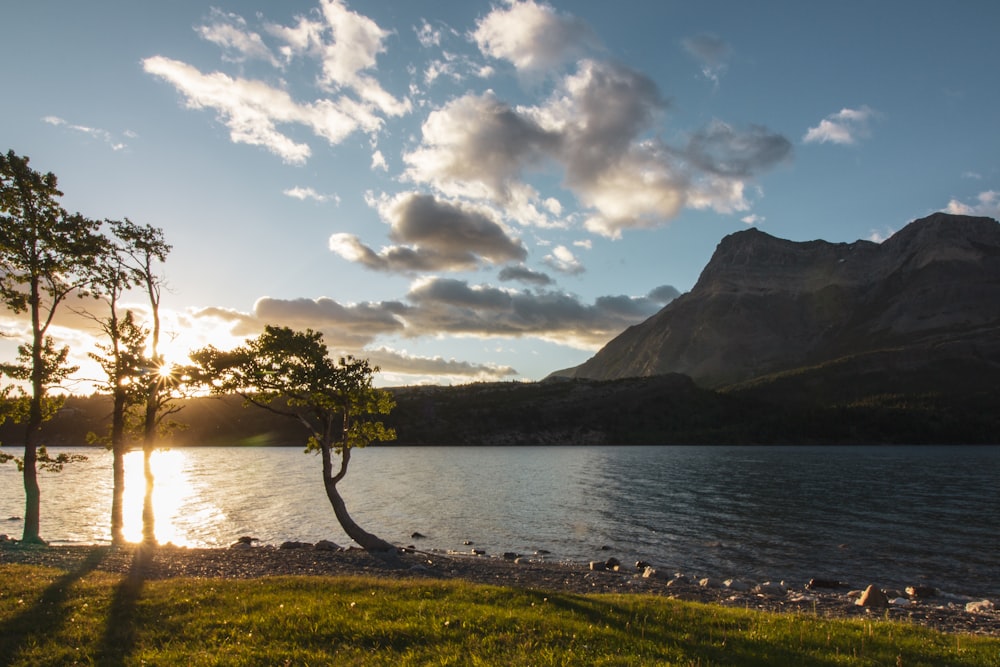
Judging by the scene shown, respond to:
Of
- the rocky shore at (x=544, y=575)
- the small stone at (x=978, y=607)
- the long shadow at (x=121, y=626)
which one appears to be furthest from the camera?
the small stone at (x=978, y=607)

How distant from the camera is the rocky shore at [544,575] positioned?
2805cm

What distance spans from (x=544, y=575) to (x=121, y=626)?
23738 mm

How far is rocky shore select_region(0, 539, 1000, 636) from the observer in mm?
28047

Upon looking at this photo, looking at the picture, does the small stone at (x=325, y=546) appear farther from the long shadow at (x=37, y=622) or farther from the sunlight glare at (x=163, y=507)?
the long shadow at (x=37, y=622)

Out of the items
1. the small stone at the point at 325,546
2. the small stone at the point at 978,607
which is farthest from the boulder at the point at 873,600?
the small stone at the point at 325,546

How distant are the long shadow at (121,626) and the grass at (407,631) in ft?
0.16

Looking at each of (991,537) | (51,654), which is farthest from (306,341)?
(991,537)

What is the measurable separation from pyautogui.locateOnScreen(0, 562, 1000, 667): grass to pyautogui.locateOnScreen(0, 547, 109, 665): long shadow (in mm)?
48

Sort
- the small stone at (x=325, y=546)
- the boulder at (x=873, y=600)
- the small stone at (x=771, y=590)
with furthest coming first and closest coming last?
1. the small stone at (x=325, y=546)
2. the small stone at (x=771, y=590)
3. the boulder at (x=873, y=600)

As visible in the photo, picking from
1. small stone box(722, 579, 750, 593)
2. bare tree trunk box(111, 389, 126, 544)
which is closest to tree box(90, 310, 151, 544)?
bare tree trunk box(111, 389, 126, 544)

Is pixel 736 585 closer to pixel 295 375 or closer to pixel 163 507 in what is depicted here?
pixel 295 375

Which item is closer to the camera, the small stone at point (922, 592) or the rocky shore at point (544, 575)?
the rocky shore at point (544, 575)

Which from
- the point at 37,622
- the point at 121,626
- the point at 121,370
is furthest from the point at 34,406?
the point at 121,626

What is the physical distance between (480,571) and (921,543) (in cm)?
4181
